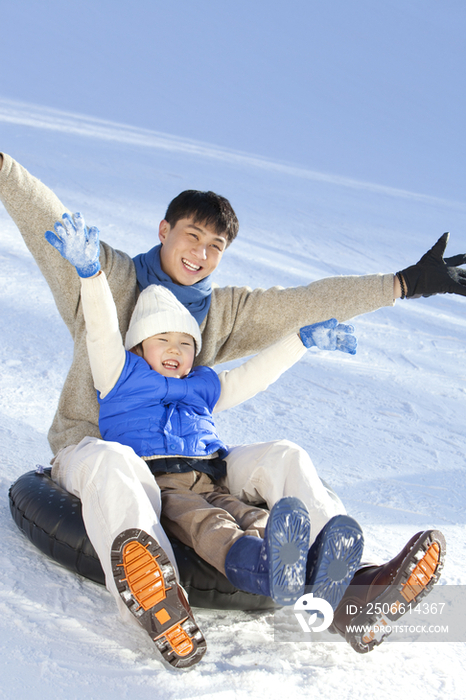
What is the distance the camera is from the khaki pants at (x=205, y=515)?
55.3 inches

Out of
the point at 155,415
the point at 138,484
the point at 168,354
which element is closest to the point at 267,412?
the point at 168,354

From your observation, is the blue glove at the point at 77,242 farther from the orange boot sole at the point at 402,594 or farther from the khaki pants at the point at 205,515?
the orange boot sole at the point at 402,594

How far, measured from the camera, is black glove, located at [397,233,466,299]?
79.4 inches

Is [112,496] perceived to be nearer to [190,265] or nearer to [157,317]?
[157,317]

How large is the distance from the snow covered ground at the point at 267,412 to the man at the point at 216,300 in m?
0.30

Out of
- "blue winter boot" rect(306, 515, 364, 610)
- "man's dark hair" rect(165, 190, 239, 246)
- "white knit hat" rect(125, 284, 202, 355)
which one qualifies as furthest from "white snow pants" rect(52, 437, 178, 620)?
"man's dark hair" rect(165, 190, 239, 246)

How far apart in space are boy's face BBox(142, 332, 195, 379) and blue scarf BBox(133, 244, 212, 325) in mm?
170

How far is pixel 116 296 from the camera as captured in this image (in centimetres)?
196

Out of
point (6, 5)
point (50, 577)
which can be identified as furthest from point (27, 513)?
point (6, 5)

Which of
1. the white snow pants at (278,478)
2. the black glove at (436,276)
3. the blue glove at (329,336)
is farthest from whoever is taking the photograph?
the black glove at (436,276)

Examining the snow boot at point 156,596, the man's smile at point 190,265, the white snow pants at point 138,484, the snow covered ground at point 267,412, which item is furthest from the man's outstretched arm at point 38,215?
the snow boot at point 156,596

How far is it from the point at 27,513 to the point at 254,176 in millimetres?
7798

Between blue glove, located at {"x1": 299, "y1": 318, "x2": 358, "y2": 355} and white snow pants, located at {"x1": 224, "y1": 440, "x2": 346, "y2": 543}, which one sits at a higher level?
blue glove, located at {"x1": 299, "y1": 318, "x2": 358, "y2": 355}

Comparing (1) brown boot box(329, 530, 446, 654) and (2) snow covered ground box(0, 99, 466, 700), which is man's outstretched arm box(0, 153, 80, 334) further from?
(1) brown boot box(329, 530, 446, 654)
